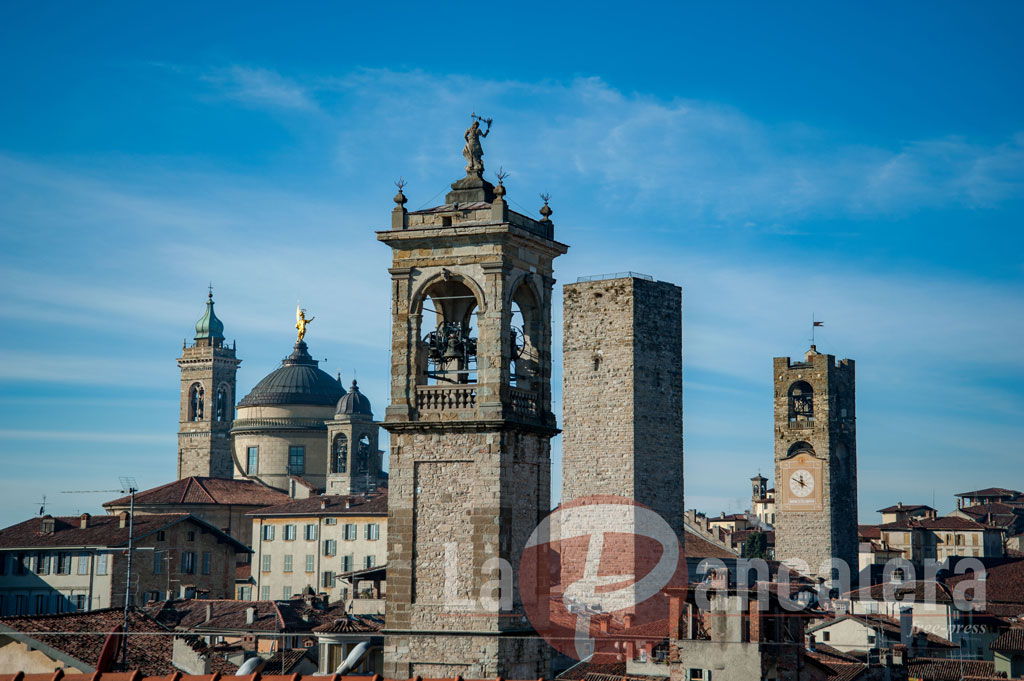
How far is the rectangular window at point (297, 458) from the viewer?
377 feet

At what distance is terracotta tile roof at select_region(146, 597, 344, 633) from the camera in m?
54.8

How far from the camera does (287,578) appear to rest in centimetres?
8875

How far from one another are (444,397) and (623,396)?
37.3 meters

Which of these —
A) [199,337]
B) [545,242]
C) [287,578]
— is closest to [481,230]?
[545,242]

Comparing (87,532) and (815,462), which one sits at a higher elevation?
(815,462)

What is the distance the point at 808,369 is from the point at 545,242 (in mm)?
65718

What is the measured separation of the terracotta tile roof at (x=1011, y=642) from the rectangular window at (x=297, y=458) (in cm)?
6502

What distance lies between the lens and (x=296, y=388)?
117 m

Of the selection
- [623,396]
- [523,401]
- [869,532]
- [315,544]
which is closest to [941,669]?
[623,396]

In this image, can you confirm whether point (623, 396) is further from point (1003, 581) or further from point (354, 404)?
point (354, 404)

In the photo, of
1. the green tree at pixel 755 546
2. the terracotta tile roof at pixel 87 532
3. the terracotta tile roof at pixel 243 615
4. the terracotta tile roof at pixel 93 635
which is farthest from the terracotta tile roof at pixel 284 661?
the green tree at pixel 755 546

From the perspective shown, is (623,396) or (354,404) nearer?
(623,396)

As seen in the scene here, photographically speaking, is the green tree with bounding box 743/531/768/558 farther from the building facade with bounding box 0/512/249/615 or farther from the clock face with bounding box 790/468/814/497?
the building facade with bounding box 0/512/249/615

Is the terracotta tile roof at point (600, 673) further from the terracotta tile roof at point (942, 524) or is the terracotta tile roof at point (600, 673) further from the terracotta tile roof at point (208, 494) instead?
the terracotta tile roof at point (942, 524)
